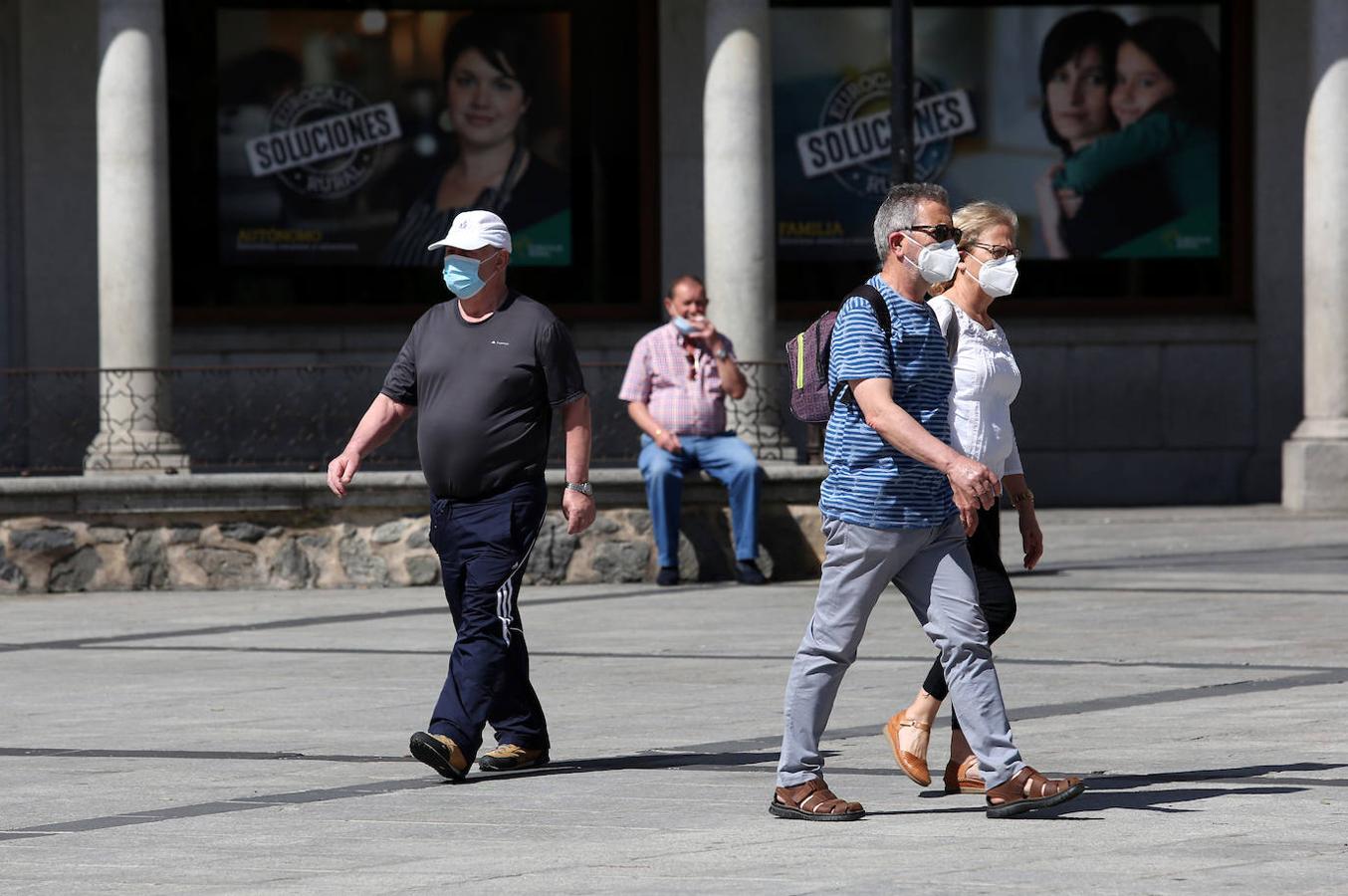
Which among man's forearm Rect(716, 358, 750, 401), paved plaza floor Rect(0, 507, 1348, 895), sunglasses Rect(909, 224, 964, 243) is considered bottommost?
paved plaza floor Rect(0, 507, 1348, 895)

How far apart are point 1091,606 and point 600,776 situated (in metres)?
5.39

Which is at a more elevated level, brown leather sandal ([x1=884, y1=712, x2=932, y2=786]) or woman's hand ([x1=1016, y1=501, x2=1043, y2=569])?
woman's hand ([x1=1016, y1=501, x2=1043, y2=569])

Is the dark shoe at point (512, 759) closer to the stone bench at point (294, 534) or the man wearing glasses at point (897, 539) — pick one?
the man wearing glasses at point (897, 539)

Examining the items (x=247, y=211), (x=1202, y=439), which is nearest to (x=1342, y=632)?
(x=1202, y=439)

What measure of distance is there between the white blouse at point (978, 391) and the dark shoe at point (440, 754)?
5.65 feet

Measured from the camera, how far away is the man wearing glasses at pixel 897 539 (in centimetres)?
643

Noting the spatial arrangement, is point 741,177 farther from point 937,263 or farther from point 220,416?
point 937,263

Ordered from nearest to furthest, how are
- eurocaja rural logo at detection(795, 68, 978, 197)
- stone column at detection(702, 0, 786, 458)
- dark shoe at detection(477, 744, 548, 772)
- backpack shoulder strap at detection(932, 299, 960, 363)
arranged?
backpack shoulder strap at detection(932, 299, 960, 363) < dark shoe at detection(477, 744, 548, 772) < stone column at detection(702, 0, 786, 458) < eurocaja rural logo at detection(795, 68, 978, 197)

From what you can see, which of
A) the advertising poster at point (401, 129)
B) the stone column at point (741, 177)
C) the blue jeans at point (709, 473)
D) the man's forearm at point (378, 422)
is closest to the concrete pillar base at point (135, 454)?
the blue jeans at point (709, 473)

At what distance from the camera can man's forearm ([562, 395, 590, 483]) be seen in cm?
778

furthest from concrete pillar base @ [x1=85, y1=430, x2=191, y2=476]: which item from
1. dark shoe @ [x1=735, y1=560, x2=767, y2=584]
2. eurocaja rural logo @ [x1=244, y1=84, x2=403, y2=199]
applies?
eurocaja rural logo @ [x1=244, y1=84, x2=403, y2=199]

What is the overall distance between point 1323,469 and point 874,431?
41.1 feet

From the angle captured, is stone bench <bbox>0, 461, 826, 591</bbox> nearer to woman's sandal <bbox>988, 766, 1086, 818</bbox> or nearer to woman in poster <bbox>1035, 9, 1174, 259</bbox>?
woman in poster <bbox>1035, 9, 1174, 259</bbox>

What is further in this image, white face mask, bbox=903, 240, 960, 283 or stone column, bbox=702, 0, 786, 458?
stone column, bbox=702, 0, 786, 458
